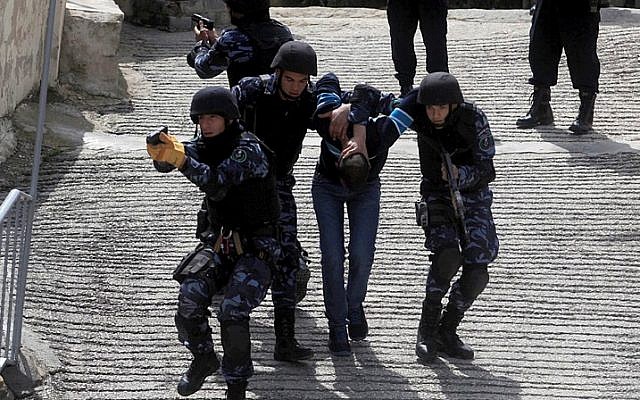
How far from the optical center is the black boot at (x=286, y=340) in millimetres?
6859

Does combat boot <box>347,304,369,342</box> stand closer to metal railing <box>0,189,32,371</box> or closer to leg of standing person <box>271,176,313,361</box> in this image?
leg of standing person <box>271,176,313,361</box>

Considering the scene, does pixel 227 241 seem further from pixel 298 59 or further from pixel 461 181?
pixel 461 181

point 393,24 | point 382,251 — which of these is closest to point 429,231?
point 382,251

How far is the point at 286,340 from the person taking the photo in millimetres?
6887

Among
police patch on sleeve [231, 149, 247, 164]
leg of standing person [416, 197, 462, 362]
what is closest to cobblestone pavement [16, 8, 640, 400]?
leg of standing person [416, 197, 462, 362]

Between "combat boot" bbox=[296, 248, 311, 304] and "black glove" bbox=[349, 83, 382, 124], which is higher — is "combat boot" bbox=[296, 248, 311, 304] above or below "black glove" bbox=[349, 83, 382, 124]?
below

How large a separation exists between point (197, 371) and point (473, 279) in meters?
1.52

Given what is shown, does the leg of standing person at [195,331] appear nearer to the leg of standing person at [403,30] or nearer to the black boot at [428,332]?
the black boot at [428,332]

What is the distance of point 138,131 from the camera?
10.6 metres

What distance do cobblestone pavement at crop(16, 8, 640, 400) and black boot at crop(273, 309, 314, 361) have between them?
51mm

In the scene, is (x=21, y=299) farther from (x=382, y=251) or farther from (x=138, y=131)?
(x=138, y=131)

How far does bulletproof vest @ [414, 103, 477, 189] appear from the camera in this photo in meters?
6.75

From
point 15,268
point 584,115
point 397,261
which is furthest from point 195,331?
point 584,115

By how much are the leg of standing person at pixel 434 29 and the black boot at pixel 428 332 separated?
4.11m
